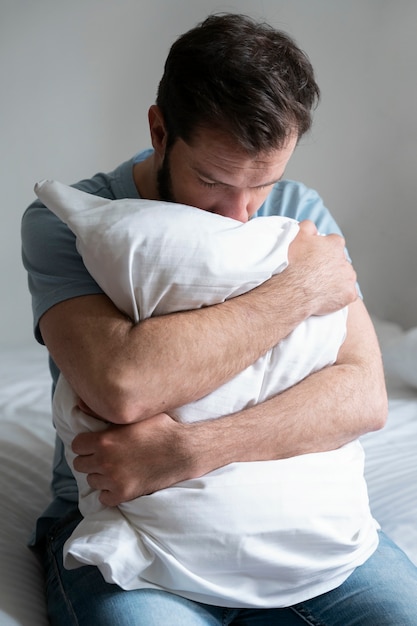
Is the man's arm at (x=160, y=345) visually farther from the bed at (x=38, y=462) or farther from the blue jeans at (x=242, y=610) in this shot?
the bed at (x=38, y=462)

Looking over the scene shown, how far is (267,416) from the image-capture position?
3.56 ft

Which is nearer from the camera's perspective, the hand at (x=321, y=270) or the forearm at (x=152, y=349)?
the forearm at (x=152, y=349)

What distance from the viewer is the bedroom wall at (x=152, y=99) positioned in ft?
7.54

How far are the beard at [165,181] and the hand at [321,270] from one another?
21 centimetres

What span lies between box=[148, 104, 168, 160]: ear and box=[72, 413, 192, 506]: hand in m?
0.44

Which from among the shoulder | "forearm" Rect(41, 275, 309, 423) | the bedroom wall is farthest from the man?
the bedroom wall

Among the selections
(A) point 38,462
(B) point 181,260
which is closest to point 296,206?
(B) point 181,260

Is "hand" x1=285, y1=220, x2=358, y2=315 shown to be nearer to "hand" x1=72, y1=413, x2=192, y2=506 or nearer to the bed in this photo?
"hand" x1=72, y1=413, x2=192, y2=506

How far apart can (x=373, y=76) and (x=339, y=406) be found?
62.5 inches

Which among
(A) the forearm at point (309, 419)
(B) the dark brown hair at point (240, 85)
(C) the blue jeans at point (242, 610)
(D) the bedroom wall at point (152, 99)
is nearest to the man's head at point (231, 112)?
(B) the dark brown hair at point (240, 85)

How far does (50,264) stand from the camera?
116 centimetres

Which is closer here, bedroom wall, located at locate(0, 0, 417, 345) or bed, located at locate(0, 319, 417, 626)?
bed, located at locate(0, 319, 417, 626)

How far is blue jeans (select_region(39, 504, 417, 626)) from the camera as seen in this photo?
0.99m

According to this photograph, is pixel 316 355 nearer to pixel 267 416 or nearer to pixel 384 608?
pixel 267 416
